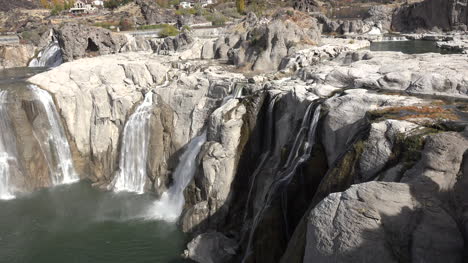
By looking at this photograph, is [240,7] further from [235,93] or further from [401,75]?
[401,75]

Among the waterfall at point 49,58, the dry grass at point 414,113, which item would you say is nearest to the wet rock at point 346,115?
the dry grass at point 414,113

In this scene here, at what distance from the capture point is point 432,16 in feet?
239

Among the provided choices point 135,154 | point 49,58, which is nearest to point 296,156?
point 135,154

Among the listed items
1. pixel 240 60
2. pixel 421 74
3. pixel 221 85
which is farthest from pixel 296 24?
pixel 421 74

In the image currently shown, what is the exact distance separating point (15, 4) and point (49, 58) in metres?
107

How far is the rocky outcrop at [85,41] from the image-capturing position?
37312 millimetres

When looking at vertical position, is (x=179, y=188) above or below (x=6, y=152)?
below

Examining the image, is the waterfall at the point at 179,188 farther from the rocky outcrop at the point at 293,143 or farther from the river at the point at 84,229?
the rocky outcrop at the point at 293,143

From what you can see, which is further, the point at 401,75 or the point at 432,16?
the point at 432,16

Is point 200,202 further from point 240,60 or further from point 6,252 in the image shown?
point 240,60

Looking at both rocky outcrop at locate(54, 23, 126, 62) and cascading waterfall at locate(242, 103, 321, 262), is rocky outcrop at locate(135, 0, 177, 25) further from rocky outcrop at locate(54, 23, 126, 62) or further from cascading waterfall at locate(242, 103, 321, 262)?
cascading waterfall at locate(242, 103, 321, 262)

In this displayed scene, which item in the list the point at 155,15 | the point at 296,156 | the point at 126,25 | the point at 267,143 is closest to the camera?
the point at 296,156

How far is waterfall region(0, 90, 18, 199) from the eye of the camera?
23.0 meters

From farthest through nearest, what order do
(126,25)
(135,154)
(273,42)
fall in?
(126,25) < (273,42) < (135,154)
